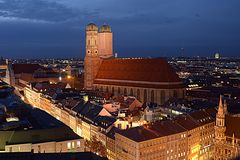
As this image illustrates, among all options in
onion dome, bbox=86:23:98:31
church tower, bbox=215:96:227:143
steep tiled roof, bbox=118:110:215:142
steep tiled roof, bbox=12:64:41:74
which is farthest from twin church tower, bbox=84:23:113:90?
church tower, bbox=215:96:227:143

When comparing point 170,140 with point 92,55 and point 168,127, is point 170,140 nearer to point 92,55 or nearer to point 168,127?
point 168,127

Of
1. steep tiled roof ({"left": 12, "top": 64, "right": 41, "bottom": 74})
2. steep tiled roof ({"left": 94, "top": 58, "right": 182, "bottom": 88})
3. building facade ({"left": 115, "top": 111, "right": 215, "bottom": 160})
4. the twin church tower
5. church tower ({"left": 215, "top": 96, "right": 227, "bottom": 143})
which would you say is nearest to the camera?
building facade ({"left": 115, "top": 111, "right": 215, "bottom": 160})

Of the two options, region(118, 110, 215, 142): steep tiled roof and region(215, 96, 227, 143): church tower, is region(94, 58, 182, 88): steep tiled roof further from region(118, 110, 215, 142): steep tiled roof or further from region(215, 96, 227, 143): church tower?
region(215, 96, 227, 143): church tower

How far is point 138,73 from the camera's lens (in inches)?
4719

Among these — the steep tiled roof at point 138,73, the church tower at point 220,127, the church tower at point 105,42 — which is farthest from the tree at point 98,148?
the church tower at point 105,42

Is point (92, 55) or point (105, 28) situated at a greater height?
point (105, 28)

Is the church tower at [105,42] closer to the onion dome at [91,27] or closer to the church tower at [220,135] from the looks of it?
the onion dome at [91,27]

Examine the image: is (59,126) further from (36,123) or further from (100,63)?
(100,63)

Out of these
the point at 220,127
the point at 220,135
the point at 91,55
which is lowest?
the point at 220,135

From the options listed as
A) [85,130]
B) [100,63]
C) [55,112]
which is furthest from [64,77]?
[85,130]

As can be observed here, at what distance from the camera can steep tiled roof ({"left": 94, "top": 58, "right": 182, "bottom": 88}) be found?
111 meters

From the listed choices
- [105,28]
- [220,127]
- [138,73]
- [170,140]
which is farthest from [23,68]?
[220,127]

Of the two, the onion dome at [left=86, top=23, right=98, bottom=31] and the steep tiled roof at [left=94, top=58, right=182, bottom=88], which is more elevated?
the onion dome at [left=86, top=23, right=98, bottom=31]

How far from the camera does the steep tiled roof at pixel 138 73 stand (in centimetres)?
11144
